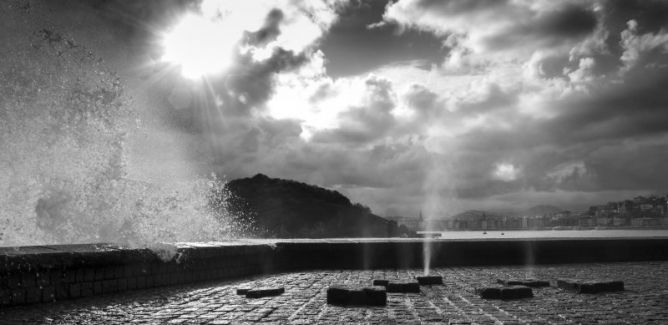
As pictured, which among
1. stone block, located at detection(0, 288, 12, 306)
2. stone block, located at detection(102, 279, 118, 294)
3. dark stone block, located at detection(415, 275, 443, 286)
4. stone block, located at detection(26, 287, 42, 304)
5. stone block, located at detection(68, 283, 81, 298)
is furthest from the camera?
dark stone block, located at detection(415, 275, 443, 286)

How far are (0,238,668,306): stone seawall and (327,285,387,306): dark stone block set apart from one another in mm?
2889

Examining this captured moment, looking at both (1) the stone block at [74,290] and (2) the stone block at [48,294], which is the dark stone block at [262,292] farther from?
(2) the stone block at [48,294]

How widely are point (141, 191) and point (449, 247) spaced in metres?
7.24

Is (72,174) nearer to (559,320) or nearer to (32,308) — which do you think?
(32,308)

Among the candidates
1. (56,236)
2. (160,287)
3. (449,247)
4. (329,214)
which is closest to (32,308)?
(160,287)

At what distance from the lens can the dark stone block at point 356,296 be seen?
6.27m

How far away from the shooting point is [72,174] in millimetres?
13273

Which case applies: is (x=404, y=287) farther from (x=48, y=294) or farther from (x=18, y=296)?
(x=18, y=296)

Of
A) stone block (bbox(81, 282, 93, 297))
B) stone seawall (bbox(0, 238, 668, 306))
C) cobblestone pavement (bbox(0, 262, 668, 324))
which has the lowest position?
cobblestone pavement (bbox(0, 262, 668, 324))

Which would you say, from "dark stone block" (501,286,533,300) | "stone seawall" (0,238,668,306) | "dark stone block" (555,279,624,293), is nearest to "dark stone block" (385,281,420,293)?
"dark stone block" (501,286,533,300)

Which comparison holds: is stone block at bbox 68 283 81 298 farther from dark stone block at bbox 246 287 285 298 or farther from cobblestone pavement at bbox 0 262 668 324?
dark stone block at bbox 246 287 285 298

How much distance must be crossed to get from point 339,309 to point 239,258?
16.0 ft

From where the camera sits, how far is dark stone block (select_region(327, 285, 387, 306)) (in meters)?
6.27

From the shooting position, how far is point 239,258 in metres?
10.5
